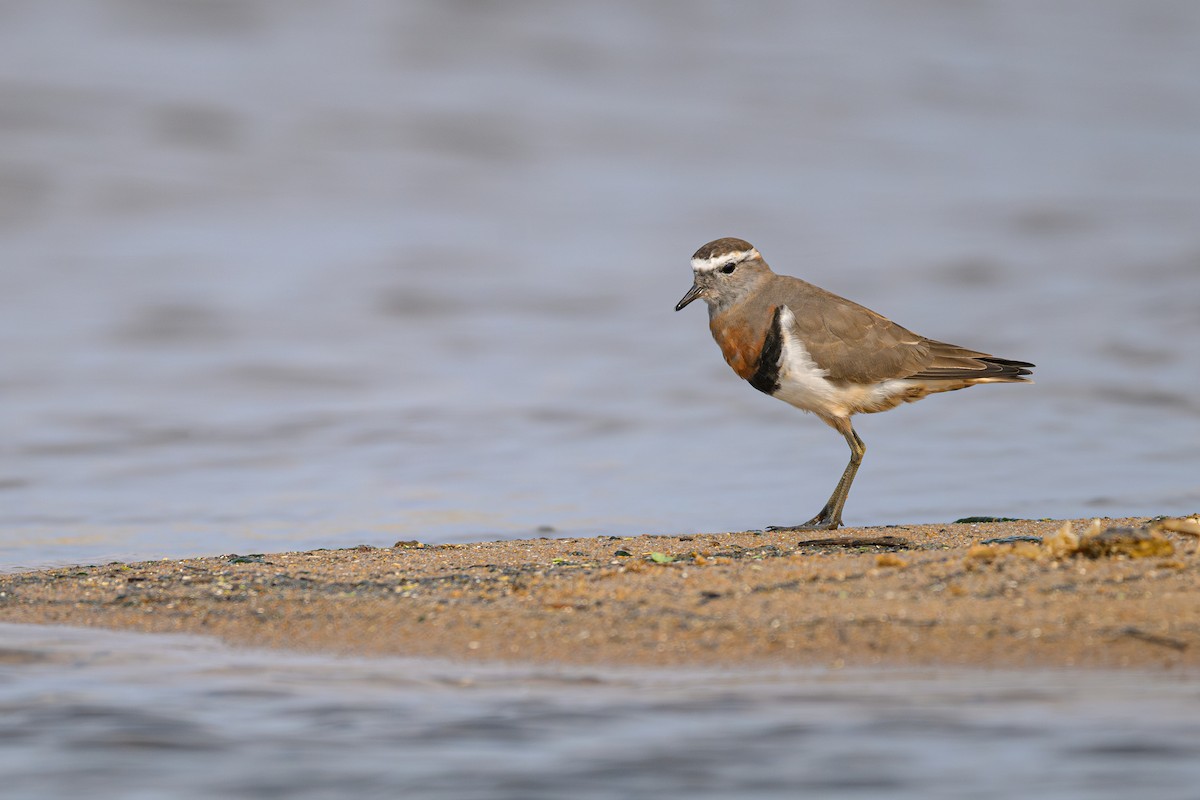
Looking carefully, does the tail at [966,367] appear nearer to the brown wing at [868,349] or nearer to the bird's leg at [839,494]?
the brown wing at [868,349]

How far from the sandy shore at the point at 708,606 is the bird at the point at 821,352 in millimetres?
2515

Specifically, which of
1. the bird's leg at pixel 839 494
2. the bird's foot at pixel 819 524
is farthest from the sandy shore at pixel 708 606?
the bird's leg at pixel 839 494

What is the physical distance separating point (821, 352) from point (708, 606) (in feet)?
13.4

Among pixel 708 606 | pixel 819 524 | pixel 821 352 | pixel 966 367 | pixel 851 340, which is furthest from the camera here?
pixel 966 367

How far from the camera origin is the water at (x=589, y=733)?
164 inches

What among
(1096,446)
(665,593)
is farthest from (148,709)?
(1096,446)

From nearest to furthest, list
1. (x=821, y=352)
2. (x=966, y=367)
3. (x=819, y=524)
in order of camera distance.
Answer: (x=819, y=524) → (x=821, y=352) → (x=966, y=367)

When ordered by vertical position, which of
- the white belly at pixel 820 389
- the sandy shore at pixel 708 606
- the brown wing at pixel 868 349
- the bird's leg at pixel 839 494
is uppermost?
the brown wing at pixel 868 349

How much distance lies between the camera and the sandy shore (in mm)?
5242

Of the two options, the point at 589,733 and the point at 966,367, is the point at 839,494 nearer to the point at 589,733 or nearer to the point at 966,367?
the point at 966,367

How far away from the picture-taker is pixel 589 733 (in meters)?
4.54

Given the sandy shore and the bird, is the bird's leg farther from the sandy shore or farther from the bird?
the sandy shore

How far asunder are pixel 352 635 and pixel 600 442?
7.16 metres

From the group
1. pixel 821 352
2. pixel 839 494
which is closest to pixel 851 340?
pixel 821 352
